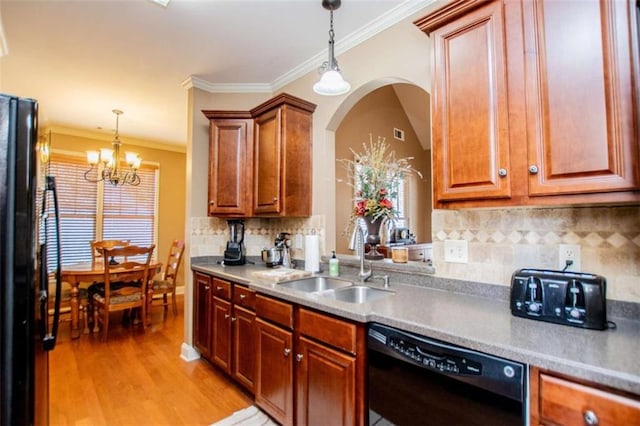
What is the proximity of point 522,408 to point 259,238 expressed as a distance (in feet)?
8.69

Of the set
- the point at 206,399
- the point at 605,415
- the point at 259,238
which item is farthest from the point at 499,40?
the point at 206,399

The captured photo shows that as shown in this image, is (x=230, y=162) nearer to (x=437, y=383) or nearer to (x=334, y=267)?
(x=334, y=267)

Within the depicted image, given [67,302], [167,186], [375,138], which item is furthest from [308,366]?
[167,186]

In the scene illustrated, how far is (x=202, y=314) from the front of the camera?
277 centimetres

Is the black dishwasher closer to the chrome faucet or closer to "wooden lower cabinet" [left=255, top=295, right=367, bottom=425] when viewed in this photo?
"wooden lower cabinet" [left=255, top=295, right=367, bottom=425]

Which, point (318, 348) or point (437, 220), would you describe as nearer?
point (318, 348)

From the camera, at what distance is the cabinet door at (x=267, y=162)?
260 cm

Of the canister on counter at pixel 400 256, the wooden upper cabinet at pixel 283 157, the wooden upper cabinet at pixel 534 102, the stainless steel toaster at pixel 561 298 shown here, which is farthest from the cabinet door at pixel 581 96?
the wooden upper cabinet at pixel 283 157

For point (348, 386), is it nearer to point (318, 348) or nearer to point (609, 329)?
point (318, 348)

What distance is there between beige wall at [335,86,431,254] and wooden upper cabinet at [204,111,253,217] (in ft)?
2.91

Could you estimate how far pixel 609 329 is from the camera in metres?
1.14

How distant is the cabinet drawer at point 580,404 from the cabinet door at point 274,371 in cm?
117

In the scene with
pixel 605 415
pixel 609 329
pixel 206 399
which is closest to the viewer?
pixel 605 415

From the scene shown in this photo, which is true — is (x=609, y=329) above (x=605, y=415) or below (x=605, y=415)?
above
